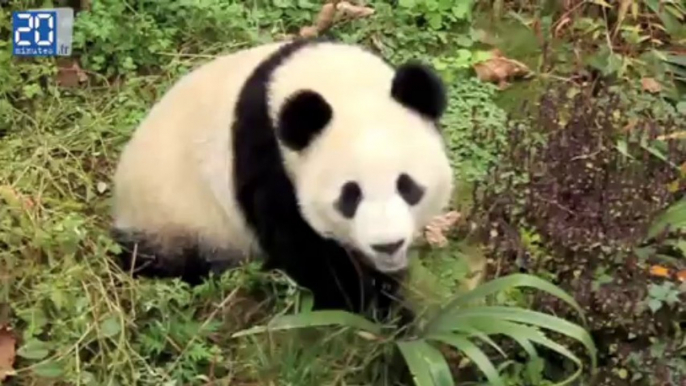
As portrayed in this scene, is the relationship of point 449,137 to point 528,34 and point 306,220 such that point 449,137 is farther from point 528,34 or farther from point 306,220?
point 306,220

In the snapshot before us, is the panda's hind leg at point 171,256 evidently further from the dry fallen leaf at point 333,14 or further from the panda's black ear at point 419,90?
the dry fallen leaf at point 333,14

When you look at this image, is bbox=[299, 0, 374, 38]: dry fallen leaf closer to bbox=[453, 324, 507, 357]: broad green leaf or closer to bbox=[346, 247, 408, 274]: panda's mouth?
bbox=[346, 247, 408, 274]: panda's mouth

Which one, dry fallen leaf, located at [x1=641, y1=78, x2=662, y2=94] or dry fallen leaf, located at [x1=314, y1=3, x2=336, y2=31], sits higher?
dry fallen leaf, located at [x1=314, y1=3, x2=336, y2=31]

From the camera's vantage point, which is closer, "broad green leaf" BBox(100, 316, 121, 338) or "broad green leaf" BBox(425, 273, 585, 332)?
"broad green leaf" BBox(425, 273, 585, 332)

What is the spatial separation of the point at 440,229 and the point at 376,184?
794mm

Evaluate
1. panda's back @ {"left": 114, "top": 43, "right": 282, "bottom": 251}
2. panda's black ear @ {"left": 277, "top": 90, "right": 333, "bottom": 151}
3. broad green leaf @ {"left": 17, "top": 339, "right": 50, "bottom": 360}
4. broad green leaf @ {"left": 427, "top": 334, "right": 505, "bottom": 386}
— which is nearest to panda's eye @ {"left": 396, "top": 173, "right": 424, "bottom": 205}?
panda's black ear @ {"left": 277, "top": 90, "right": 333, "bottom": 151}

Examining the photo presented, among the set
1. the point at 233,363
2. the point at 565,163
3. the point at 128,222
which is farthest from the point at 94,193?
the point at 565,163

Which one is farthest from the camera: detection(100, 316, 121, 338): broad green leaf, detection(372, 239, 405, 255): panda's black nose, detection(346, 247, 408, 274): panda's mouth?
detection(100, 316, 121, 338): broad green leaf

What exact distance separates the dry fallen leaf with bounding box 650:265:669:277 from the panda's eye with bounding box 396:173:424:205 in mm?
705

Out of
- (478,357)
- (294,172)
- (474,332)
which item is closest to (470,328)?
(474,332)

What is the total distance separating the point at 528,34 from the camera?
4652mm

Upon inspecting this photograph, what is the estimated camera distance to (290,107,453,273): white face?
2965 millimetres

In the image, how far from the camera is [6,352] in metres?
3.39

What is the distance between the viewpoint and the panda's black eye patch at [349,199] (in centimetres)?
300
